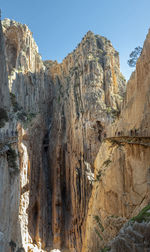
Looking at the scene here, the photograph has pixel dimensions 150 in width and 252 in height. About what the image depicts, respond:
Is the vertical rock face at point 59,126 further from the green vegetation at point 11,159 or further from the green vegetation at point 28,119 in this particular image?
the green vegetation at point 11,159

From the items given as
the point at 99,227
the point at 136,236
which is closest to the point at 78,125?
the point at 99,227

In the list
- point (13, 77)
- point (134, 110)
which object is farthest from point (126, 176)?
point (13, 77)

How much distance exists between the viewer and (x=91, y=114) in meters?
31.8

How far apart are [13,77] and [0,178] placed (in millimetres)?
29750

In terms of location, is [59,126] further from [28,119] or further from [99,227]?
[99,227]

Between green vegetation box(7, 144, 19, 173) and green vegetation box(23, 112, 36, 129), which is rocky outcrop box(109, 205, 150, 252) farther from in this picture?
green vegetation box(23, 112, 36, 129)

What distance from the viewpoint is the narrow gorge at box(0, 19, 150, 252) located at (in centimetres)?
1137

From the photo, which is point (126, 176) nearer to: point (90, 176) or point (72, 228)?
point (90, 176)

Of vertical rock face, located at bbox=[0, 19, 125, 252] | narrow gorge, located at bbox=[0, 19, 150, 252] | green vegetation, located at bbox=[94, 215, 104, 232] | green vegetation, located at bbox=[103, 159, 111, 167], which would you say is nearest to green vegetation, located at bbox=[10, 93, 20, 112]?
vertical rock face, located at bbox=[0, 19, 125, 252]

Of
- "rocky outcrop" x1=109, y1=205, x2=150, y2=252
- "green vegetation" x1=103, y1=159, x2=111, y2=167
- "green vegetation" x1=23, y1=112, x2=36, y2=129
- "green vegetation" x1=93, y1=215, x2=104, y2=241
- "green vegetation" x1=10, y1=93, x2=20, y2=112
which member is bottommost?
"green vegetation" x1=93, y1=215, x2=104, y2=241

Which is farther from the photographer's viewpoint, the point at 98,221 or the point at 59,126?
the point at 59,126

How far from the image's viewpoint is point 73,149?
32.5 meters

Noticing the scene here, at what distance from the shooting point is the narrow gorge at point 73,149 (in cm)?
1137

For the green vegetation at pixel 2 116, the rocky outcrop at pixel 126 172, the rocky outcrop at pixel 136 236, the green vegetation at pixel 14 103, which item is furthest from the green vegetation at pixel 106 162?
the green vegetation at pixel 14 103
